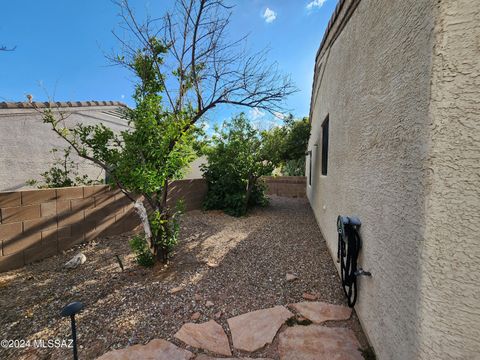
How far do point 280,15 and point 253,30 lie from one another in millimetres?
1108

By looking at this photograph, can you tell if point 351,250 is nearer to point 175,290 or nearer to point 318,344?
point 318,344

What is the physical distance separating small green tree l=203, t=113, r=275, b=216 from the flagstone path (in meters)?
4.92

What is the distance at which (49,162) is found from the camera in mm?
6977

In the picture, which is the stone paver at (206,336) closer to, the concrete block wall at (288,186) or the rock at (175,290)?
the rock at (175,290)

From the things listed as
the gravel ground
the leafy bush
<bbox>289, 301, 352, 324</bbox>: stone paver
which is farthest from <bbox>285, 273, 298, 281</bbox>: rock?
the leafy bush

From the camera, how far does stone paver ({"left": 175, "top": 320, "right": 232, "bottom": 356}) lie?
2.02 m

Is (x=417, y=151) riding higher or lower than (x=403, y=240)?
higher

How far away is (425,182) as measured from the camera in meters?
1.21

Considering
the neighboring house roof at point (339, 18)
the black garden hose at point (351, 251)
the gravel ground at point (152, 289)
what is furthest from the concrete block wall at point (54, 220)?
the neighboring house roof at point (339, 18)

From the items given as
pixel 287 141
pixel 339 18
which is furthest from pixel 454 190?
pixel 287 141

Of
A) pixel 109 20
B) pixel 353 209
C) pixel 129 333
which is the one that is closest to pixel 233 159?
pixel 109 20

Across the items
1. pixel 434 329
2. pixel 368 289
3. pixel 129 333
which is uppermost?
pixel 434 329

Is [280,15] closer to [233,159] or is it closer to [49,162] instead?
[233,159]

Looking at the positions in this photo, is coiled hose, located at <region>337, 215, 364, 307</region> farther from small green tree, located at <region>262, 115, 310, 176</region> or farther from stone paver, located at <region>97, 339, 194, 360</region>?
small green tree, located at <region>262, 115, 310, 176</region>
